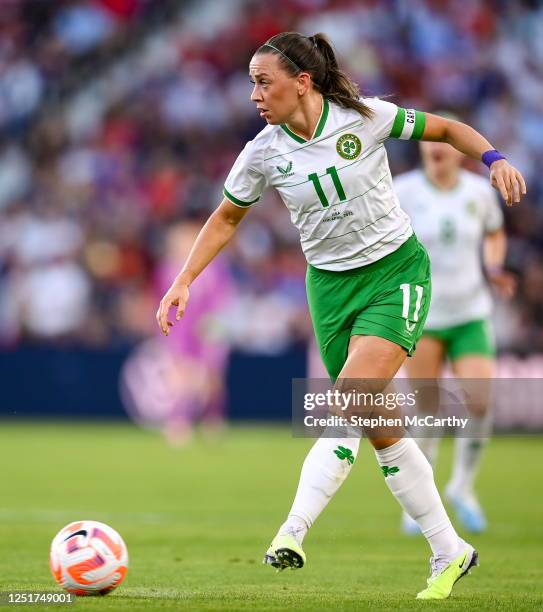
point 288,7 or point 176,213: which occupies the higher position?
point 288,7

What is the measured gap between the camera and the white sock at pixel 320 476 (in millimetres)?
5695

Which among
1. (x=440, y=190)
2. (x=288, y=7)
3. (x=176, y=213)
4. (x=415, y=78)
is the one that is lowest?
(x=440, y=190)

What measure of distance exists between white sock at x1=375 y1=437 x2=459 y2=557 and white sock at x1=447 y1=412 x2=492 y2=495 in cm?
340

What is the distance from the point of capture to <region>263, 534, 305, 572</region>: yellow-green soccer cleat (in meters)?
5.45

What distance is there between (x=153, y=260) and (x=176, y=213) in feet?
2.77

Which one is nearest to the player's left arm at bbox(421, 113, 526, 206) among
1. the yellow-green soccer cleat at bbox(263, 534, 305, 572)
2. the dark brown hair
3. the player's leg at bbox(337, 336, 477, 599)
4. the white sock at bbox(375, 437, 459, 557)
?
the dark brown hair

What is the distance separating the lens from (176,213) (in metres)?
19.4

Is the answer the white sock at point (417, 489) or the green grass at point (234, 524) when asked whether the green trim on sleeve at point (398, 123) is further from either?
the green grass at point (234, 524)

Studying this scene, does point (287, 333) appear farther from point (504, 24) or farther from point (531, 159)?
point (504, 24)

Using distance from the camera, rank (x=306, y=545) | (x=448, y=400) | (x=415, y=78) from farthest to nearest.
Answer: (x=415, y=78), (x=448, y=400), (x=306, y=545)

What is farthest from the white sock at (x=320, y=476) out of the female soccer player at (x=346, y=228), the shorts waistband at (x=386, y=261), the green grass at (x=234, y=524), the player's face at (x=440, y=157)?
the player's face at (x=440, y=157)

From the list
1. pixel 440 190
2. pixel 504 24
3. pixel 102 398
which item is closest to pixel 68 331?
pixel 102 398

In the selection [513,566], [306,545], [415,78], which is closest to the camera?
[513,566]

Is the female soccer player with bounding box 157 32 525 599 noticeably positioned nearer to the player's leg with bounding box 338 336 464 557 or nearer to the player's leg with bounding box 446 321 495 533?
the player's leg with bounding box 338 336 464 557
